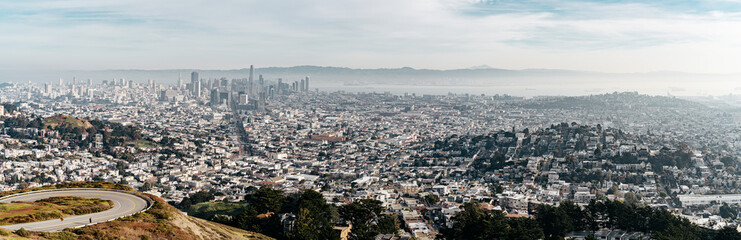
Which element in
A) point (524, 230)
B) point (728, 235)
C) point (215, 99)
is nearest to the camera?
point (524, 230)

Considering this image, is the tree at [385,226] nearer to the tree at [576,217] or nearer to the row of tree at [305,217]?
the row of tree at [305,217]

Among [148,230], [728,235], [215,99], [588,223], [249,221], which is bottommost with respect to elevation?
[215,99]

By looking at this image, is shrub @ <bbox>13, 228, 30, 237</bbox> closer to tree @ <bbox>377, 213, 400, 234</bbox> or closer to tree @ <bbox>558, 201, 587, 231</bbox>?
tree @ <bbox>377, 213, 400, 234</bbox>

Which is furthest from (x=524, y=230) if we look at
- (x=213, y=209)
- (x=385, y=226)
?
(x=213, y=209)

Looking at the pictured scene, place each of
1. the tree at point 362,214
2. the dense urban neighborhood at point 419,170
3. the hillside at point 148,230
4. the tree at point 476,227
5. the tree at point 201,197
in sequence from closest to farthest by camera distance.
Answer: the hillside at point 148,230
the tree at point 476,227
the tree at point 362,214
the dense urban neighborhood at point 419,170
the tree at point 201,197

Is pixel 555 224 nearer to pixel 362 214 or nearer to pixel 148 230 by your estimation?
pixel 362 214

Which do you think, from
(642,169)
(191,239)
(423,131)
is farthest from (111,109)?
(191,239)

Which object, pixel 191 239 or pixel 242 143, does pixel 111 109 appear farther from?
pixel 191 239

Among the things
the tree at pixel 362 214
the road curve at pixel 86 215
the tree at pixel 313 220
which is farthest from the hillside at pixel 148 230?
the tree at pixel 362 214
